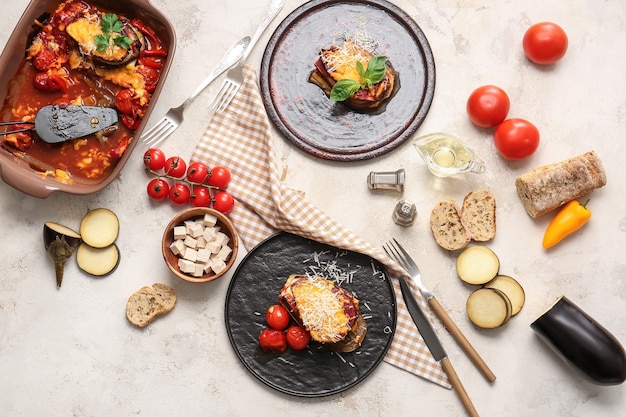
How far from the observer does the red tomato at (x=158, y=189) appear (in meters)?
4.25

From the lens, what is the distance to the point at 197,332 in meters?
4.35

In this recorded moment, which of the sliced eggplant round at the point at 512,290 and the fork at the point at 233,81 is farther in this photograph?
the fork at the point at 233,81

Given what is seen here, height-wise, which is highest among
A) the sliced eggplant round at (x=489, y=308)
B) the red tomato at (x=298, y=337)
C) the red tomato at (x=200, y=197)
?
the sliced eggplant round at (x=489, y=308)

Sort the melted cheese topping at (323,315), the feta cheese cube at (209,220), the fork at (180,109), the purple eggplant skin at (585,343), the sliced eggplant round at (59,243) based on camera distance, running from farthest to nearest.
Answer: the fork at (180,109) < the sliced eggplant round at (59,243) < the feta cheese cube at (209,220) < the purple eggplant skin at (585,343) < the melted cheese topping at (323,315)

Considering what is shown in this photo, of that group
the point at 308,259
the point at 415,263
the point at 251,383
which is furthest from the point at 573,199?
the point at 251,383

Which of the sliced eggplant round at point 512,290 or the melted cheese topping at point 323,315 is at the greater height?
the sliced eggplant round at point 512,290

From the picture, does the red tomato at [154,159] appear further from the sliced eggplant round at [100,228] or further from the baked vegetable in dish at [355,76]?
the baked vegetable in dish at [355,76]

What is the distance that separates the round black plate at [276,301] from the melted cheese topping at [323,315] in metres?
0.29

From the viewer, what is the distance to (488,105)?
4230 mm

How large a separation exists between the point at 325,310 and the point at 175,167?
138cm

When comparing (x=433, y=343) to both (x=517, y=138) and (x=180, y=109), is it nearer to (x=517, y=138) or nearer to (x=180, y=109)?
(x=517, y=138)

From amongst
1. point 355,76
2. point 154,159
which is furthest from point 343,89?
point 154,159

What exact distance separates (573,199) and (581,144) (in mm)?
417

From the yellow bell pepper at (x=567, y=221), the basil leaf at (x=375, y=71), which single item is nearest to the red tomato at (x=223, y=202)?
the basil leaf at (x=375, y=71)
